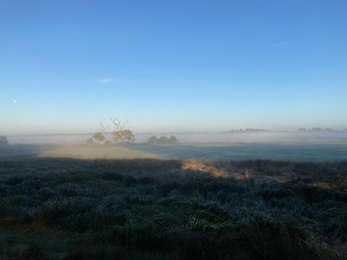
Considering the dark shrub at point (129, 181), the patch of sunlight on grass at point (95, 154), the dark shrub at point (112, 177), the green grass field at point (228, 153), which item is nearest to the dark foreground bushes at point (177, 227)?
the dark shrub at point (129, 181)

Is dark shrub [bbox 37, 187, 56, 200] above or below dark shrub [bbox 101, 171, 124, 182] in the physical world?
above

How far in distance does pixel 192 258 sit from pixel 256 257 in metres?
1.26

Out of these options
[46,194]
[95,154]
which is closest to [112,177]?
[46,194]

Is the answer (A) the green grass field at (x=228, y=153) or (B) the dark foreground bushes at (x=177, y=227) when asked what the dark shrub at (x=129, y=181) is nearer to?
(B) the dark foreground bushes at (x=177, y=227)

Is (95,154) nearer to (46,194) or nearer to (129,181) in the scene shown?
(129,181)

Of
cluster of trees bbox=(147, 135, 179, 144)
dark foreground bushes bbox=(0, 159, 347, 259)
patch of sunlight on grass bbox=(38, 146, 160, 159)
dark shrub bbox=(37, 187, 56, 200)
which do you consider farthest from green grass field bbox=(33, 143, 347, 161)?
cluster of trees bbox=(147, 135, 179, 144)

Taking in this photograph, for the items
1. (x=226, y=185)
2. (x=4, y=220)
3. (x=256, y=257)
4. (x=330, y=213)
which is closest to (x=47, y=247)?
(x=4, y=220)

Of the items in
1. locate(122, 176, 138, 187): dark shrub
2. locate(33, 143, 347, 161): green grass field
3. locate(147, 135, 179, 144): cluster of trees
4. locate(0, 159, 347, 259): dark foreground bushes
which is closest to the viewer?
locate(0, 159, 347, 259): dark foreground bushes

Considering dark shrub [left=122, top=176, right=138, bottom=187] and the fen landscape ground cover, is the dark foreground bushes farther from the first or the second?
dark shrub [left=122, top=176, right=138, bottom=187]

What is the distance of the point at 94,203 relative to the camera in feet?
35.0

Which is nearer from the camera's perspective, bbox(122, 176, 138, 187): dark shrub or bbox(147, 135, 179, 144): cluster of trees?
bbox(122, 176, 138, 187): dark shrub

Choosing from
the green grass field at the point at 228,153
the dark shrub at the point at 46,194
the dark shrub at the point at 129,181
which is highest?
the dark shrub at the point at 46,194

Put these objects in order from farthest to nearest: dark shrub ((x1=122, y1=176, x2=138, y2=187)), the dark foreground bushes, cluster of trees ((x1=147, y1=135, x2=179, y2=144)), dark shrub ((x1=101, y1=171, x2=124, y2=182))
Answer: cluster of trees ((x1=147, y1=135, x2=179, y2=144)), dark shrub ((x1=101, y1=171, x2=124, y2=182)), dark shrub ((x1=122, y1=176, x2=138, y2=187)), the dark foreground bushes

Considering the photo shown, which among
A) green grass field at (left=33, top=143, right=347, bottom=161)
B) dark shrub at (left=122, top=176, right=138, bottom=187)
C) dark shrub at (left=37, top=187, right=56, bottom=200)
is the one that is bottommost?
green grass field at (left=33, top=143, right=347, bottom=161)
